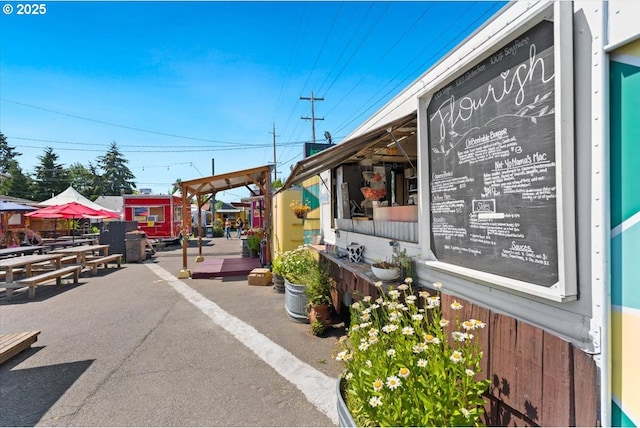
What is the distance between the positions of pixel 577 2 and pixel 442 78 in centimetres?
95

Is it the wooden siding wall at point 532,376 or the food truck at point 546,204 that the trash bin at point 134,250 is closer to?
the food truck at point 546,204

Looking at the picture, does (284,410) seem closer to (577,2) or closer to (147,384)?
(147,384)

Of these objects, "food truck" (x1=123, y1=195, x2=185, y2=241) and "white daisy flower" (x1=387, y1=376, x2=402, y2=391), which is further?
"food truck" (x1=123, y1=195, x2=185, y2=241)

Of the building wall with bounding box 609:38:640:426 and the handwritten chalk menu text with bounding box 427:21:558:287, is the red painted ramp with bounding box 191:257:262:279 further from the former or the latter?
the building wall with bounding box 609:38:640:426

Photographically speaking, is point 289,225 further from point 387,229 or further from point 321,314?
point 387,229

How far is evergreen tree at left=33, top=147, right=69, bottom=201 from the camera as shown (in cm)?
4069

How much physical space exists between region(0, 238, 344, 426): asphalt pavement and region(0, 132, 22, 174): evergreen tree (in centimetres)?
5595

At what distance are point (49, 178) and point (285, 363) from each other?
53601 mm

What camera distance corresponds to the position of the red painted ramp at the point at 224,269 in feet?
30.3

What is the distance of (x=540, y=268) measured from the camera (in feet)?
5.23

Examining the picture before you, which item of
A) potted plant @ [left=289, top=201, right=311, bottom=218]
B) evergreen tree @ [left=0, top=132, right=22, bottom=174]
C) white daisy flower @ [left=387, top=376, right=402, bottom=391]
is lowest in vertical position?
white daisy flower @ [left=387, top=376, right=402, bottom=391]

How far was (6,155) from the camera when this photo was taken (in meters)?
48.2

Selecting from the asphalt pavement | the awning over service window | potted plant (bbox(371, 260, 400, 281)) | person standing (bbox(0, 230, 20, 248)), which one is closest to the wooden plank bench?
the asphalt pavement

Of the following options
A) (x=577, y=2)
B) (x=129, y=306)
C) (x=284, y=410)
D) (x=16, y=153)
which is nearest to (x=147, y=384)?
(x=284, y=410)
